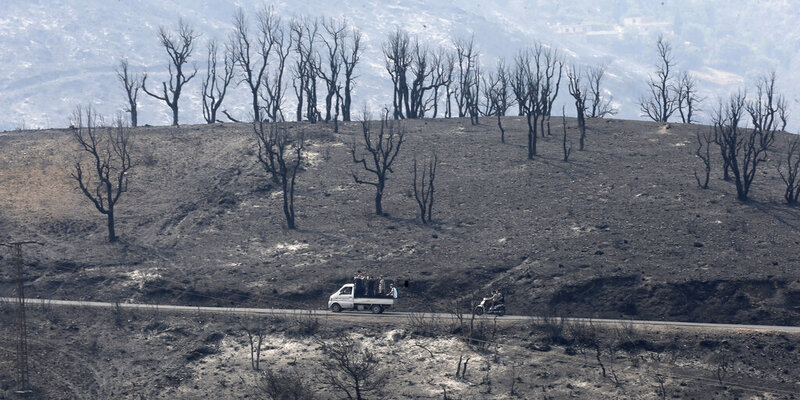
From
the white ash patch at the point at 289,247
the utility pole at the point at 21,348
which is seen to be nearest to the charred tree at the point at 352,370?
the utility pole at the point at 21,348

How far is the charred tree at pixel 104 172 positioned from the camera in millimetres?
73250

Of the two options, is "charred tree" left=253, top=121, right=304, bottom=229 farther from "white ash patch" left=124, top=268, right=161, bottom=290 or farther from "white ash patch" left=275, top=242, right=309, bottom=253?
"white ash patch" left=124, top=268, right=161, bottom=290

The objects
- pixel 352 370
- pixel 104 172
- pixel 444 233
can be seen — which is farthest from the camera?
pixel 104 172

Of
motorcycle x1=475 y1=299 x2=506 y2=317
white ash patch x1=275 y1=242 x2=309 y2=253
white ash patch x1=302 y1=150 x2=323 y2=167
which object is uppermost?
white ash patch x1=302 y1=150 x2=323 y2=167

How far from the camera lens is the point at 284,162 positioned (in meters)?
78.6

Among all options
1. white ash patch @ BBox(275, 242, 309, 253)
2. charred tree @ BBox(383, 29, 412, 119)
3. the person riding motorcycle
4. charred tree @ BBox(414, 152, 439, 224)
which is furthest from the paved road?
charred tree @ BBox(383, 29, 412, 119)

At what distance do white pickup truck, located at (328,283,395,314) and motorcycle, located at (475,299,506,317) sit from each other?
17.8ft

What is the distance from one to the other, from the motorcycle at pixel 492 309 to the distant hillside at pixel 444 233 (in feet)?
7.87

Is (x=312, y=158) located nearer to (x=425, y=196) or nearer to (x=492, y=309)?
(x=425, y=196)

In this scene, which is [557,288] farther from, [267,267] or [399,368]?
[267,267]

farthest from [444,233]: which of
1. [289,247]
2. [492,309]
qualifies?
[492,309]

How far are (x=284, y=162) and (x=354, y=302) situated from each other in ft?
71.7

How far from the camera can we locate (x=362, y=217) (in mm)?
75438

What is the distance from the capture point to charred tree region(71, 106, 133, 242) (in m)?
73.2
